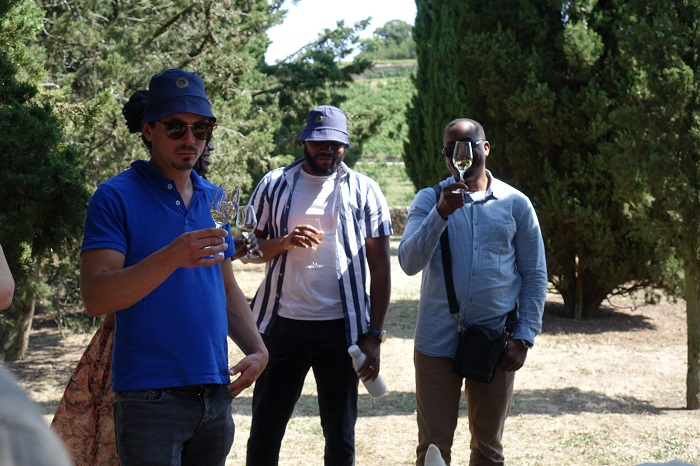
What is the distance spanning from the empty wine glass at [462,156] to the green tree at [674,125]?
4.10 m

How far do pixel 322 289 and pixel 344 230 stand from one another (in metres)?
0.36

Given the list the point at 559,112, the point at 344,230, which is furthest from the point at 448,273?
the point at 559,112

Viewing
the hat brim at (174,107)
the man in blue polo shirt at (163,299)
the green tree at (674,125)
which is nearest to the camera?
the man in blue polo shirt at (163,299)

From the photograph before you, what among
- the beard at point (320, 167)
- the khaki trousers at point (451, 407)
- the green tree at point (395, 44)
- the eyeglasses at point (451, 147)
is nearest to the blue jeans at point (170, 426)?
the khaki trousers at point (451, 407)

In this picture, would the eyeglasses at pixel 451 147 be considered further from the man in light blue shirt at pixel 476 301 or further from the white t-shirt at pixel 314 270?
the white t-shirt at pixel 314 270

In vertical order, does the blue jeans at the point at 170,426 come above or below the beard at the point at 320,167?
below

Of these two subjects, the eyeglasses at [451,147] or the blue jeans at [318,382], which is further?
the blue jeans at [318,382]

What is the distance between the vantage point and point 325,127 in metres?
5.02

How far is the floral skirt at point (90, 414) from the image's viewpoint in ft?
10.9

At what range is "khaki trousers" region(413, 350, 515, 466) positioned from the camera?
4.76m

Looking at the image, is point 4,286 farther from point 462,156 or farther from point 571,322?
point 571,322

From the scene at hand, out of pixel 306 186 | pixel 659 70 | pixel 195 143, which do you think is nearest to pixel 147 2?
pixel 659 70

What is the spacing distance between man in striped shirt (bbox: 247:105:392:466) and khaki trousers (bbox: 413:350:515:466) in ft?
1.06

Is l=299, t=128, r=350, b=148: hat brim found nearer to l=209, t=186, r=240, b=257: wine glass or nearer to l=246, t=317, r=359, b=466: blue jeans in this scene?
l=246, t=317, r=359, b=466: blue jeans
